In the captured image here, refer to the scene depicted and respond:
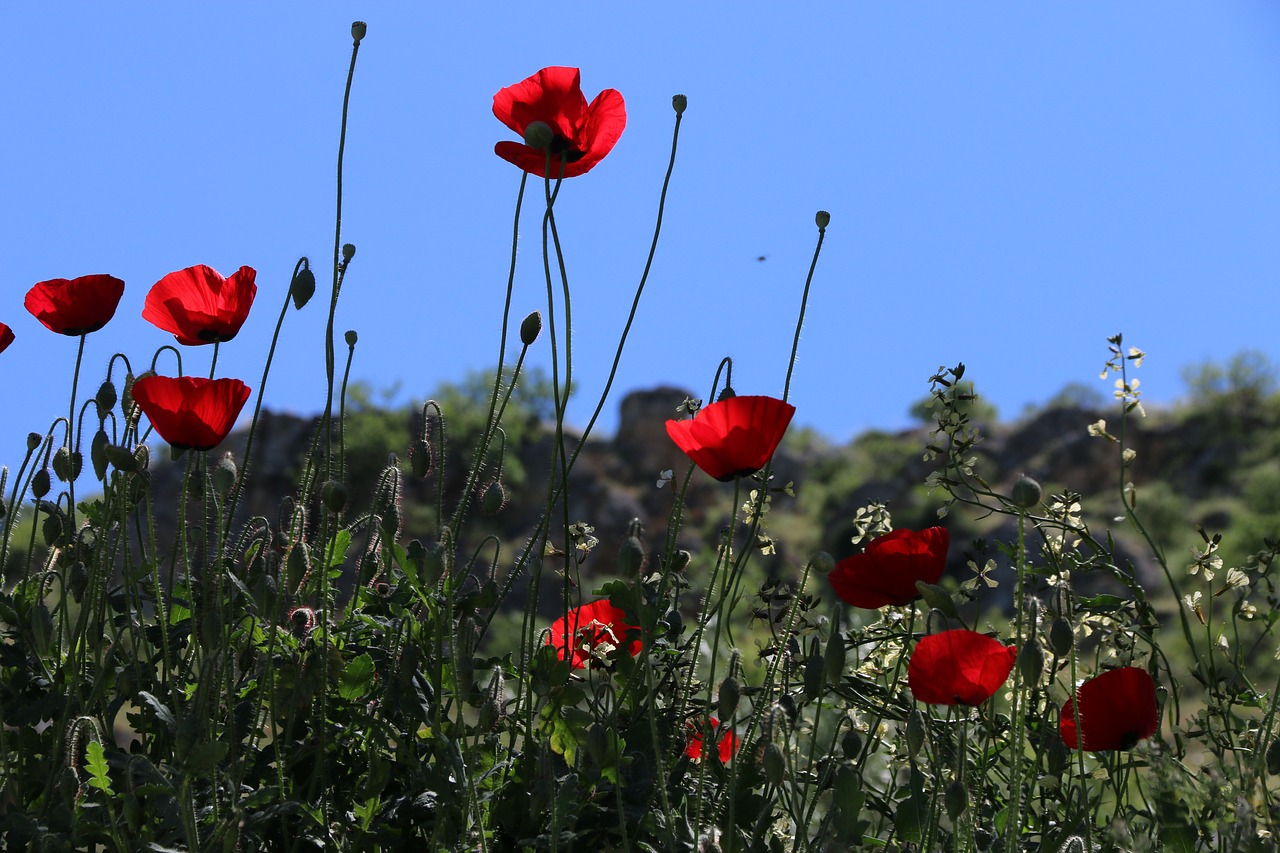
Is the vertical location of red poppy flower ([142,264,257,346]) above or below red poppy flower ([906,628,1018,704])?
above

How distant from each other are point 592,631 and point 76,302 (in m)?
0.65

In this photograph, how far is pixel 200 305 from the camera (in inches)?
51.6

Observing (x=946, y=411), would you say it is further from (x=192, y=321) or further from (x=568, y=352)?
(x=192, y=321)

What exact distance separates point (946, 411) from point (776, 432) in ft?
1.36

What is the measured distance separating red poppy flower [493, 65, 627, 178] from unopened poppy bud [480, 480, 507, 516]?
306mm

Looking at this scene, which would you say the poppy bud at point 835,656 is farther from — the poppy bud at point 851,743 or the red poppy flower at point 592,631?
the red poppy flower at point 592,631

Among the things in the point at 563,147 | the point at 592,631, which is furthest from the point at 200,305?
the point at 592,631

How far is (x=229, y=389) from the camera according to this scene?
1.15 m

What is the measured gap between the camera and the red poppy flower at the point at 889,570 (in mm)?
1191

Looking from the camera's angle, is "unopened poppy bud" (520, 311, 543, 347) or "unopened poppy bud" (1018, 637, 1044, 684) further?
"unopened poppy bud" (520, 311, 543, 347)

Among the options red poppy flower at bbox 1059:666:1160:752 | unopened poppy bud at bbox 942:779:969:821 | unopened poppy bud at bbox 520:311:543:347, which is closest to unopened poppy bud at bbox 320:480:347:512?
unopened poppy bud at bbox 520:311:543:347

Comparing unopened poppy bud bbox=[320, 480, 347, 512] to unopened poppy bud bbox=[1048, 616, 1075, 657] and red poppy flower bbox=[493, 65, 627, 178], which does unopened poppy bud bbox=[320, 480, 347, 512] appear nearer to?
red poppy flower bbox=[493, 65, 627, 178]

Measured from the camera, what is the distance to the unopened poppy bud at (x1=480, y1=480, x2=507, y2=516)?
118 centimetres

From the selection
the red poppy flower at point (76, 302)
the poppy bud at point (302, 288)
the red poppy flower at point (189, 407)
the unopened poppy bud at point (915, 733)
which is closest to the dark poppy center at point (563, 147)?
the poppy bud at point (302, 288)
